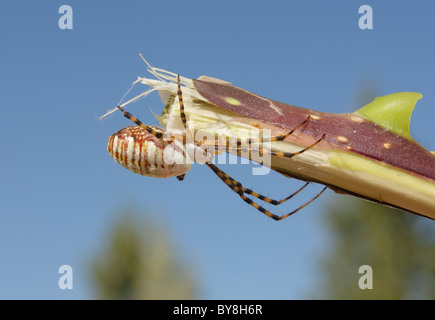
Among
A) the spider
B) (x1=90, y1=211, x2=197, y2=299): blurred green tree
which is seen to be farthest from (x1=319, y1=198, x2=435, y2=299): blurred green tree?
the spider

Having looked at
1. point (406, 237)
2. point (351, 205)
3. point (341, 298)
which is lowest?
point (341, 298)

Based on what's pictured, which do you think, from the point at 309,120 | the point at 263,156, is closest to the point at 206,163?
the point at 263,156

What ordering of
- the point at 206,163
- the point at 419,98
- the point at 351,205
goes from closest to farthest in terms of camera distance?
Result: the point at 419,98, the point at 206,163, the point at 351,205

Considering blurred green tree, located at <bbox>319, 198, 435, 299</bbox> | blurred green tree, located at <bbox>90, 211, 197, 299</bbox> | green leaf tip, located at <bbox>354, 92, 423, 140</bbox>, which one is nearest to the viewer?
green leaf tip, located at <bbox>354, 92, 423, 140</bbox>

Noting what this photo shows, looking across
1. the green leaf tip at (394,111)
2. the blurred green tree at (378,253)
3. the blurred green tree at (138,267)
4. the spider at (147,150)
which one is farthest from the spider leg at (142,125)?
the blurred green tree at (138,267)

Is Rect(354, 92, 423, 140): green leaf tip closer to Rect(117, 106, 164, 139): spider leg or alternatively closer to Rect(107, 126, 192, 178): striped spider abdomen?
Rect(107, 126, 192, 178): striped spider abdomen

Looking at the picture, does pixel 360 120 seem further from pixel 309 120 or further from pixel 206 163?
pixel 206 163

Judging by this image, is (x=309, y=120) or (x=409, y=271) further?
(x=409, y=271)
